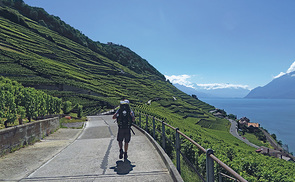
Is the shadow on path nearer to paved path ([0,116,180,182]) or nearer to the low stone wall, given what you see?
paved path ([0,116,180,182])

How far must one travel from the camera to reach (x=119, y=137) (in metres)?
7.15

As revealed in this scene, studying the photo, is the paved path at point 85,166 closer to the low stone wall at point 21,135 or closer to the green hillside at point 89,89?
the low stone wall at point 21,135

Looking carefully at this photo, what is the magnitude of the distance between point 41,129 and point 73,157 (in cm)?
570

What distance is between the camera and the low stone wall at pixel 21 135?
769cm

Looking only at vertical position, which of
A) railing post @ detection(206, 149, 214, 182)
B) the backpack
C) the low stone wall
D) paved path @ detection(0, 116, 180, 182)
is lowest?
paved path @ detection(0, 116, 180, 182)

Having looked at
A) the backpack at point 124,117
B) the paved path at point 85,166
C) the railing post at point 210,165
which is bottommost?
the paved path at point 85,166

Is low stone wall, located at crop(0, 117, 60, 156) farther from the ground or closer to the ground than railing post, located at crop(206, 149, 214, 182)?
closer to the ground

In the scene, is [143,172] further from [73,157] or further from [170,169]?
[73,157]

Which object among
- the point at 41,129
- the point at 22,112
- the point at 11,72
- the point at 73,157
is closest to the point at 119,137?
the point at 73,157

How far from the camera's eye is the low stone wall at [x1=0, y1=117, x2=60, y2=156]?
303 inches

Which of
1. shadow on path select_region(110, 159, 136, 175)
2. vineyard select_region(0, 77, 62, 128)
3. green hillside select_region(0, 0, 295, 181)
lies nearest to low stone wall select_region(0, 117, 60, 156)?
vineyard select_region(0, 77, 62, 128)

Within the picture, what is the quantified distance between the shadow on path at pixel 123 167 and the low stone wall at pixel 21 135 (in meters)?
4.75

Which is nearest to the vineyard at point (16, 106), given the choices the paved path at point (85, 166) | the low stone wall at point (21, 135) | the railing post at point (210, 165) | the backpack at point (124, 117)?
the low stone wall at point (21, 135)

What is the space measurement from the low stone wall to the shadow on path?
4.75m
